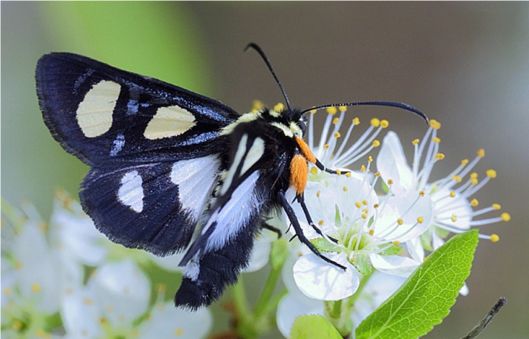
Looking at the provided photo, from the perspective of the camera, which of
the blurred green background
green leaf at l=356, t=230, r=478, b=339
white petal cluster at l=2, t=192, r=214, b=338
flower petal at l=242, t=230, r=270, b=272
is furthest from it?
the blurred green background

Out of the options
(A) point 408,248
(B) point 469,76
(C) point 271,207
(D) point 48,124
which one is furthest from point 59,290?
(B) point 469,76

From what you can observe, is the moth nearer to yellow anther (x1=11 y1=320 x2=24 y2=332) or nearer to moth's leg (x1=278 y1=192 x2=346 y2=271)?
moth's leg (x1=278 y1=192 x2=346 y2=271)

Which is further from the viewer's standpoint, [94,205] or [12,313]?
[12,313]

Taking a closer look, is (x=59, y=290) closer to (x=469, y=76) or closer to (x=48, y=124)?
(x=48, y=124)

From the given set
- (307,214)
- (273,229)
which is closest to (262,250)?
(273,229)

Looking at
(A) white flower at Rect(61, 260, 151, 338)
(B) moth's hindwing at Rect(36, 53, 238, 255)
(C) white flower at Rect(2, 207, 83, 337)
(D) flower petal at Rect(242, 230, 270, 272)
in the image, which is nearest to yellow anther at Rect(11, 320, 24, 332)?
(C) white flower at Rect(2, 207, 83, 337)

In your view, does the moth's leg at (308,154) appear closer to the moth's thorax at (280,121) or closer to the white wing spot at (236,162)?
the moth's thorax at (280,121)

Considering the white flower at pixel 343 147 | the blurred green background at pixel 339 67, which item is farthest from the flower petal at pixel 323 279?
the blurred green background at pixel 339 67
